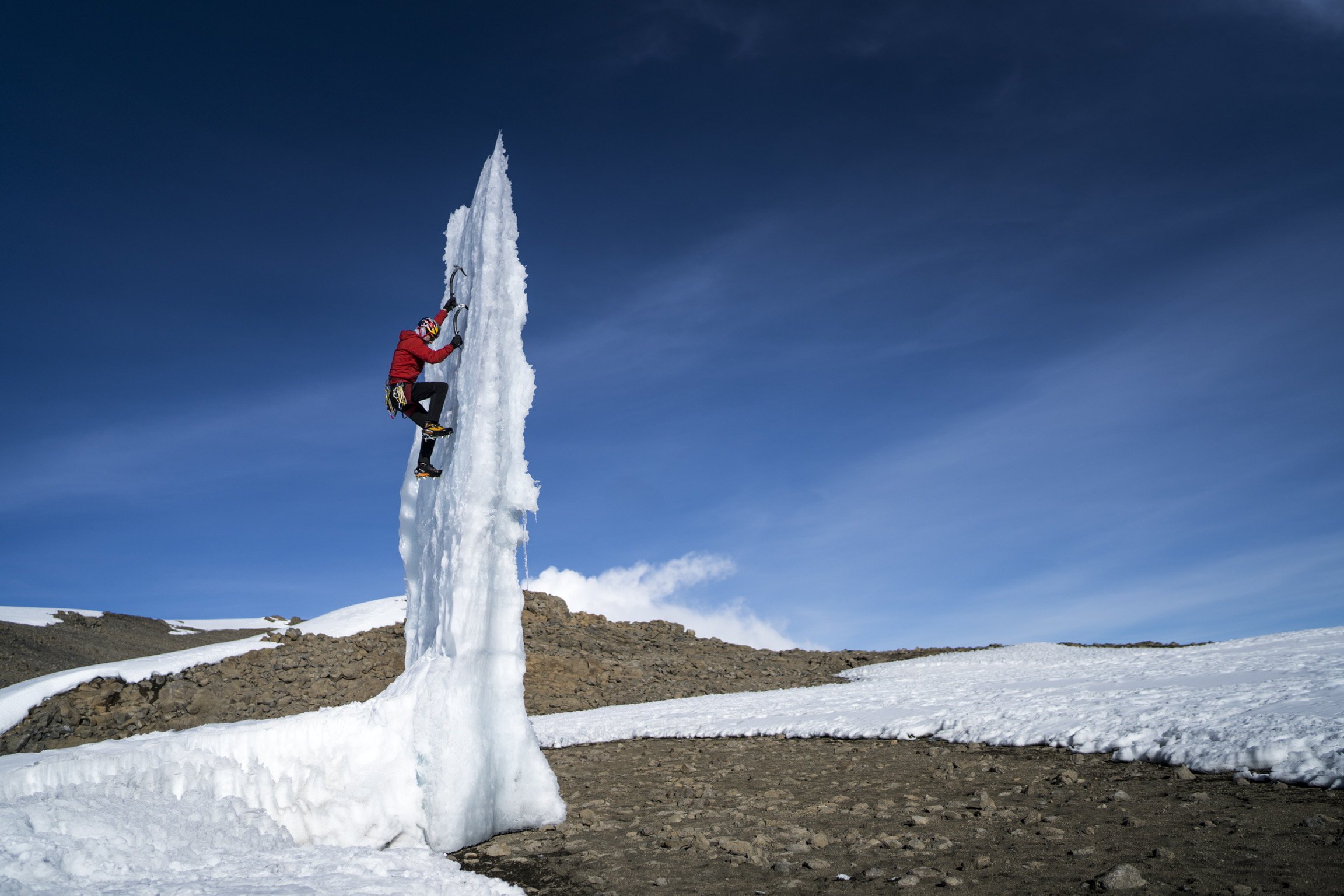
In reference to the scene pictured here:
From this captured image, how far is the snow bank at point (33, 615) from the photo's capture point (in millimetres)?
30688

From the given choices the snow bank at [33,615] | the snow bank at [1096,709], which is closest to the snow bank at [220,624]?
the snow bank at [33,615]

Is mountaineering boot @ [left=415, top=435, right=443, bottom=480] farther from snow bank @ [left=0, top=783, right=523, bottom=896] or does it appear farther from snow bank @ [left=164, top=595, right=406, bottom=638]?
snow bank @ [left=164, top=595, right=406, bottom=638]

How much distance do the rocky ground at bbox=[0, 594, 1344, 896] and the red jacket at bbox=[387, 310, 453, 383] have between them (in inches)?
200

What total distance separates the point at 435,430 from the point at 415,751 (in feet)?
11.3

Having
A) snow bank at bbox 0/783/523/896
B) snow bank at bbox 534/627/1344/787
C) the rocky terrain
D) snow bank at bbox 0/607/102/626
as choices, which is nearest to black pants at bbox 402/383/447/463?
snow bank at bbox 0/783/523/896

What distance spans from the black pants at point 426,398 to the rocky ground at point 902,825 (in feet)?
15.0

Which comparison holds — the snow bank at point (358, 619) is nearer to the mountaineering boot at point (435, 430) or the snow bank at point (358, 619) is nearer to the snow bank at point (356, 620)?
the snow bank at point (356, 620)

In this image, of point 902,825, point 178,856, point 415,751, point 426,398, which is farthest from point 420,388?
point 902,825

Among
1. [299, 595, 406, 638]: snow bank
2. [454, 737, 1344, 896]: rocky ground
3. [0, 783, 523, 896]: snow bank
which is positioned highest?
[299, 595, 406, 638]: snow bank

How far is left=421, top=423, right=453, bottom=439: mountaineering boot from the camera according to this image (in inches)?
366

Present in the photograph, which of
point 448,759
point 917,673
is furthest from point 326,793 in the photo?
point 917,673

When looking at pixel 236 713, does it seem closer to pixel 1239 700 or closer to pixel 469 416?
pixel 469 416

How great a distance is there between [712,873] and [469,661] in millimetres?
3444

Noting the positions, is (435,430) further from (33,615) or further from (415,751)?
(33,615)
